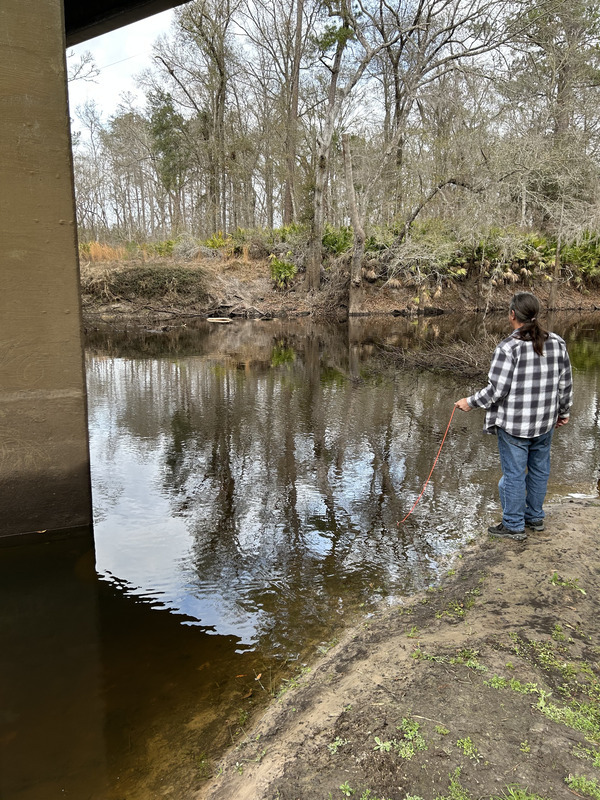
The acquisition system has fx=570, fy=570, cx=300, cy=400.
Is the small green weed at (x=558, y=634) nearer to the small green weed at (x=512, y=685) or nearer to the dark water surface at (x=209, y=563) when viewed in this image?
the small green weed at (x=512, y=685)

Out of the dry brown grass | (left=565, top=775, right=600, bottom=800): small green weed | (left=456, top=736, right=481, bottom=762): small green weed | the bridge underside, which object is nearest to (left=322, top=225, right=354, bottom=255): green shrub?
the dry brown grass

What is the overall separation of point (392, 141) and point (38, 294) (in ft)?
69.3

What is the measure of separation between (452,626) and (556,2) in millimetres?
23534

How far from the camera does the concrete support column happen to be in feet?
16.6

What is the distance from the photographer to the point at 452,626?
12.2 feet

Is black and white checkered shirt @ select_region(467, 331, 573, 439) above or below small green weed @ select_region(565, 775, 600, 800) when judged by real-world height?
above

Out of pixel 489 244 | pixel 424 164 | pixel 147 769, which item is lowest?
pixel 147 769

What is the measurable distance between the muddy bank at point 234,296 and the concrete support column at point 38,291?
1931 cm

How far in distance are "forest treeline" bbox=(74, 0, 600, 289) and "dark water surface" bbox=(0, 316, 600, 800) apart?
1439 cm

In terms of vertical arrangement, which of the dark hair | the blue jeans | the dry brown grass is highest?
the dry brown grass

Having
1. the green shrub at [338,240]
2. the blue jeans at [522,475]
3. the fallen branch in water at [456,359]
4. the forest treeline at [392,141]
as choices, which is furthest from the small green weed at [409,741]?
the green shrub at [338,240]

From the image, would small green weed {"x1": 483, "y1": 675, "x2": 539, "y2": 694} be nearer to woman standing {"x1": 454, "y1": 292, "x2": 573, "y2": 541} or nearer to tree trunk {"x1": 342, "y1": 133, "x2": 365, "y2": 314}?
woman standing {"x1": 454, "y1": 292, "x2": 573, "y2": 541}

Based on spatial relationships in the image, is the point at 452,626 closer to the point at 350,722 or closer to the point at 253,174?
the point at 350,722

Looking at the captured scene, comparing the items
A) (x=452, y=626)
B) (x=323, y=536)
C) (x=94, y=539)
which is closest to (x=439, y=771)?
(x=452, y=626)
